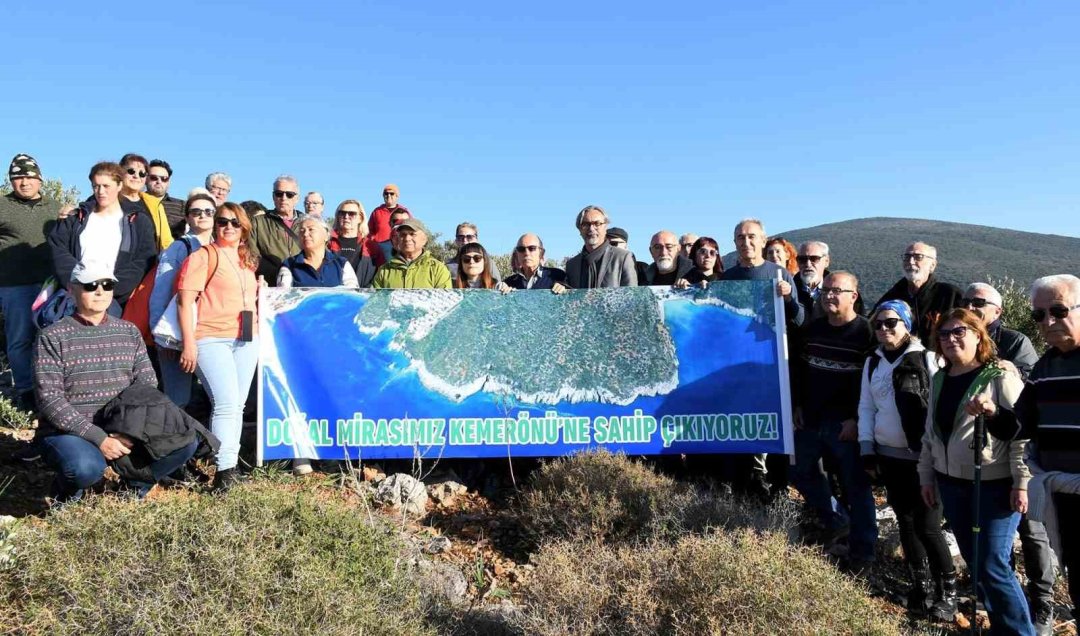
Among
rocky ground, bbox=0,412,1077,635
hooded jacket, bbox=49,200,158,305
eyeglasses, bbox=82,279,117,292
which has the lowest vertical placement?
rocky ground, bbox=0,412,1077,635

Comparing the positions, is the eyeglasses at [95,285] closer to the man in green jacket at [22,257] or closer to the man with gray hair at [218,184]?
the man in green jacket at [22,257]

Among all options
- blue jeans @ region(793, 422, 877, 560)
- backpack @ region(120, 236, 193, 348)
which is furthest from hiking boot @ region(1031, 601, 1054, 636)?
backpack @ region(120, 236, 193, 348)

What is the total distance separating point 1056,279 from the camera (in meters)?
3.46

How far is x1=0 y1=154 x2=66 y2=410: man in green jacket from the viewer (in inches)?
256

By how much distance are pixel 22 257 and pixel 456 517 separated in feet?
15.4

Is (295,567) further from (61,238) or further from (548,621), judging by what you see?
(61,238)

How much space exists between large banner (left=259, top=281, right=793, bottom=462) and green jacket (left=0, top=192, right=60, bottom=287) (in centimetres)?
233

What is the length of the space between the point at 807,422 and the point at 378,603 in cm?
357

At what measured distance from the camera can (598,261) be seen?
6.62 meters

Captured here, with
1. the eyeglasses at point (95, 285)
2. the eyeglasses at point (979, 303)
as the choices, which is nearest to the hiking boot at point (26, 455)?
the eyeglasses at point (95, 285)

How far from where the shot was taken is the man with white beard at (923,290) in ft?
18.2

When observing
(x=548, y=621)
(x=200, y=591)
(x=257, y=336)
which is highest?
(x=257, y=336)

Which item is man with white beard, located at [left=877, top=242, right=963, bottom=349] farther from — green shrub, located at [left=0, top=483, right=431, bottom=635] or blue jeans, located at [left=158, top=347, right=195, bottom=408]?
blue jeans, located at [left=158, top=347, right=195, bottom=408]

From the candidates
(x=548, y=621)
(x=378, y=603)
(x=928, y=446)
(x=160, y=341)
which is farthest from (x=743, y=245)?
(x=160, y=341)
